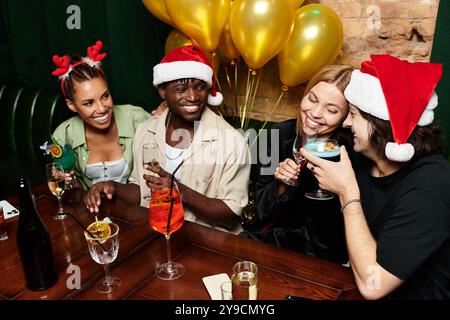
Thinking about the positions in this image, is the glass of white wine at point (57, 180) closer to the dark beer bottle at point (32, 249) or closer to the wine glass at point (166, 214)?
the dark beer bottle at point (32, 249)

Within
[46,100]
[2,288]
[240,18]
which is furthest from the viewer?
[46,100]

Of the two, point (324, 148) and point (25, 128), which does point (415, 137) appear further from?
point (25, 128)

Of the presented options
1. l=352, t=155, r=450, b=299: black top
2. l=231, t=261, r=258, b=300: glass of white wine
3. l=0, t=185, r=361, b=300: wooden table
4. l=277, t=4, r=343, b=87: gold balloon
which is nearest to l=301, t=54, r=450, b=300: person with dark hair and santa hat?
l=352, t=155, r=450, b=299: black top

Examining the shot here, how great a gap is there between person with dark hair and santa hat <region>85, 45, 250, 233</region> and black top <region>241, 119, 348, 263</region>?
0.38 feet

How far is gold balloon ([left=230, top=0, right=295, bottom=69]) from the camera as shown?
5.63 ft

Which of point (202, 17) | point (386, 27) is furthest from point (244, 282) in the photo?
point (386, 27)

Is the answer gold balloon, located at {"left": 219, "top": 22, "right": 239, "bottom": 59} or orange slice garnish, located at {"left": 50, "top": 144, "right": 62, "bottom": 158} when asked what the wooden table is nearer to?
orange slice garnish, located at {"left": 50, "top": 144, "right": 62, "bottom": 158}

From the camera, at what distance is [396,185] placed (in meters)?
1.30

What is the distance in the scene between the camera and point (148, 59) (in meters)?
2.73

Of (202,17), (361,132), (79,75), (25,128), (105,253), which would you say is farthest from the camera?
(25,128)

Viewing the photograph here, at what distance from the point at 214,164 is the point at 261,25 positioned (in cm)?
63

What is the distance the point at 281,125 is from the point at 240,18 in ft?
1.70
